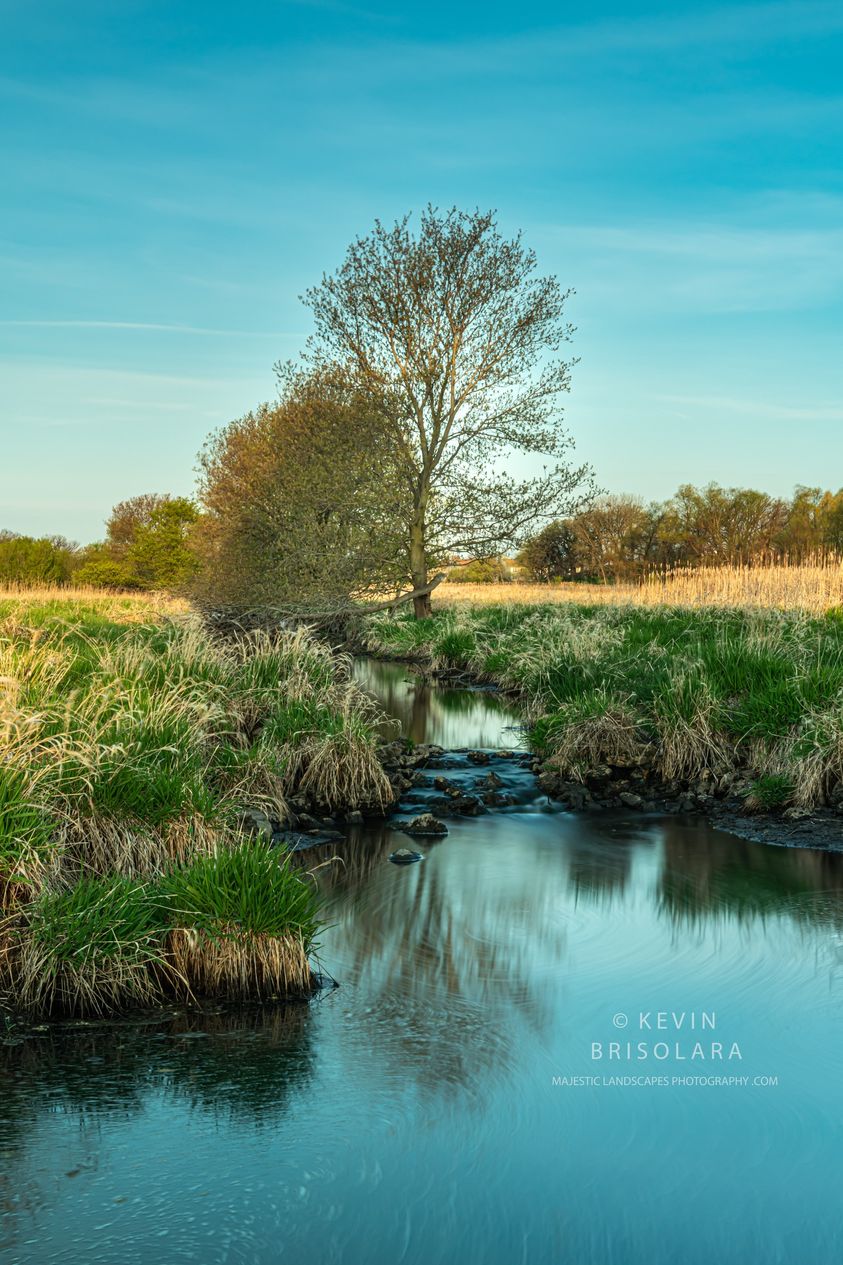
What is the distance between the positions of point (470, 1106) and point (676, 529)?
66702 mm

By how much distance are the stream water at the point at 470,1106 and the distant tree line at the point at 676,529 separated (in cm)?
5601

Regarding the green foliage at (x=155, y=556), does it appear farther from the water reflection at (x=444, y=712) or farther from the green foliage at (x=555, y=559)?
the water reflection at (x=444, y=712)

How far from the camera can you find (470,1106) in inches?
192

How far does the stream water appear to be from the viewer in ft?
13.0

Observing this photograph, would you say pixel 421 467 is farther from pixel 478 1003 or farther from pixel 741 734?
pixel 478 1003

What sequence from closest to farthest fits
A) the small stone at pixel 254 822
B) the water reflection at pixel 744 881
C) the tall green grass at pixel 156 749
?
the tall green grass at pixel 156 749, the water reflection at pixel 744 881, the small stone at pixel 254 822

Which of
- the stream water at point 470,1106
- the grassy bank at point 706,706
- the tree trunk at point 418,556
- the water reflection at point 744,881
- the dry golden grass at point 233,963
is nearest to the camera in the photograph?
the stream water at point 470,1106

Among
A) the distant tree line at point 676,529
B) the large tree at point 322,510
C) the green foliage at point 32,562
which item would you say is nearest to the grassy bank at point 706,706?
the large tree at point 322,510

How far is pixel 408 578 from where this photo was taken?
26.1m

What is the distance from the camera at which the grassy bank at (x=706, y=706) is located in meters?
10.3

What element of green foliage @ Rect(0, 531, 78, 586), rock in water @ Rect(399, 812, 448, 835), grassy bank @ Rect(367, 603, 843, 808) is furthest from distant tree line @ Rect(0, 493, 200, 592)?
rock in water @ Rect(399, 812, 448, 835)

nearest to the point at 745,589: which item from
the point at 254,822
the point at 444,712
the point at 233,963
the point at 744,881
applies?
the point at 444,712

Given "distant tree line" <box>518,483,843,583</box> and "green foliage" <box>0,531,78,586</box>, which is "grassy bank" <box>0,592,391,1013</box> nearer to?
"green foliage" <box>0,531,78,586</box>

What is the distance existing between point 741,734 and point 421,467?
15.7 m
